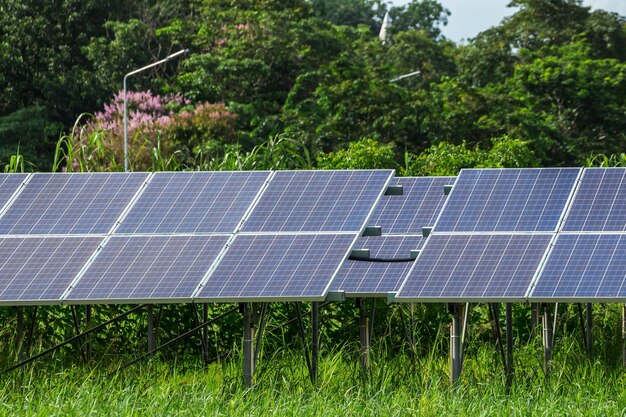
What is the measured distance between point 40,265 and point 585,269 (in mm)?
5217

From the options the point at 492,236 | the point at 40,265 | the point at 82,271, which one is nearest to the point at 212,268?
the point at 82,271

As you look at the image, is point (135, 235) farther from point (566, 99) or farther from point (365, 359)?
point (566, 99)

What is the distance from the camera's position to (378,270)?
51.4ft

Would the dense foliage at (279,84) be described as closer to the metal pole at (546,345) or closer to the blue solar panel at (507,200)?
the blue solar panel at (507,200)

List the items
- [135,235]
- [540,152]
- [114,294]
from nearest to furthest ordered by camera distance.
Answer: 1. [114,294]
2. [135,235]
3. [540,152]

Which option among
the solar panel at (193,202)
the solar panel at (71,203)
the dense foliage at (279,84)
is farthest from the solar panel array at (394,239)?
the dense foliage at (279,84)

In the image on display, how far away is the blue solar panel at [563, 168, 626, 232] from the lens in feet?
43.5

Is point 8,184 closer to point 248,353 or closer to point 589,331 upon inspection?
point 248,353

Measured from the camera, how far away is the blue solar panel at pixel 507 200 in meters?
13.5

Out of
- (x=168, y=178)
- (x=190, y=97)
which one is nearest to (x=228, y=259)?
(x=168, y=178)

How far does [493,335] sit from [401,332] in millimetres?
1148

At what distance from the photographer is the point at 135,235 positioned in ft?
45.1

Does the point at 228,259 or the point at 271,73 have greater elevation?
the point at 228,259

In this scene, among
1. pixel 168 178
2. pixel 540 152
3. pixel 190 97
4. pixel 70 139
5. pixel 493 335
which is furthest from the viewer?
pixel 190 97
